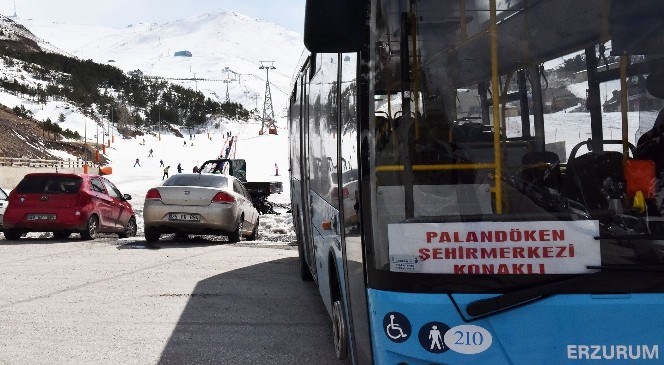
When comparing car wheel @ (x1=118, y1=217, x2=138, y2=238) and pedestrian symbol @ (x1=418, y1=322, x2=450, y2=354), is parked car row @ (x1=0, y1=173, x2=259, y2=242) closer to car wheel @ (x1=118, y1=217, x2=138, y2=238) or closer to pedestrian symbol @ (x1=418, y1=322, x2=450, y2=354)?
car wheel @ (x1=118, y1=217, x2=138, y2=238)

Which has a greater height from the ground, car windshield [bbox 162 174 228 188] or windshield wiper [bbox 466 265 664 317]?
car windshield [bbox 162 174 228 188]

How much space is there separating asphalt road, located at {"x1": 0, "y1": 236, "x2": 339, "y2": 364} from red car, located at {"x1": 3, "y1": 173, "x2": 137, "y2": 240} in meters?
2.66

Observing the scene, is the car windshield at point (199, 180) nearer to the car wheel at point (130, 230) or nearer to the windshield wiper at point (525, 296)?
the car wheel at point (130, 230)

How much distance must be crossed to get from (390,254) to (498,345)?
2.02 feet

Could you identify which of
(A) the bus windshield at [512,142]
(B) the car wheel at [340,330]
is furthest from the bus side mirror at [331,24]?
(B) the car wheel at [340,330]

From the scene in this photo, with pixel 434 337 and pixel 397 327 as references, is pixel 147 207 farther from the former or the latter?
pixel 434 337

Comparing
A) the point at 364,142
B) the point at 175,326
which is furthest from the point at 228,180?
the point at 364,142

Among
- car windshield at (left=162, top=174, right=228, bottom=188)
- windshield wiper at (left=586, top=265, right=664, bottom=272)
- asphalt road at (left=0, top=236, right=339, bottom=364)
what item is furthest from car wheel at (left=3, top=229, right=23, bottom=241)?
windshield wiper at (left=586, top=265, right=664, bottom=272)

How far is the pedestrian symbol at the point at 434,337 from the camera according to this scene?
392 cm

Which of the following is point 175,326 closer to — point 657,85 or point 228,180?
point 657,85

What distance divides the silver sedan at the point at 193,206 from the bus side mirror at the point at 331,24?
1265 centimetres

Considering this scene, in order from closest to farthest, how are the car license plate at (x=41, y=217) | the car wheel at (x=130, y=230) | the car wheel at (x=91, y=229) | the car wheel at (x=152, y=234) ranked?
1. the car wheel at (x=152, y=234)
2. the car license plate at (x=41, y=217)
3. the car wheel at (x=91, y=229)
4. the car wheel at (x=130, y=230)

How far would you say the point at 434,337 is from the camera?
12.9 feet

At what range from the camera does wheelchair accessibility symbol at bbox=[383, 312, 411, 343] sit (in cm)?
399
